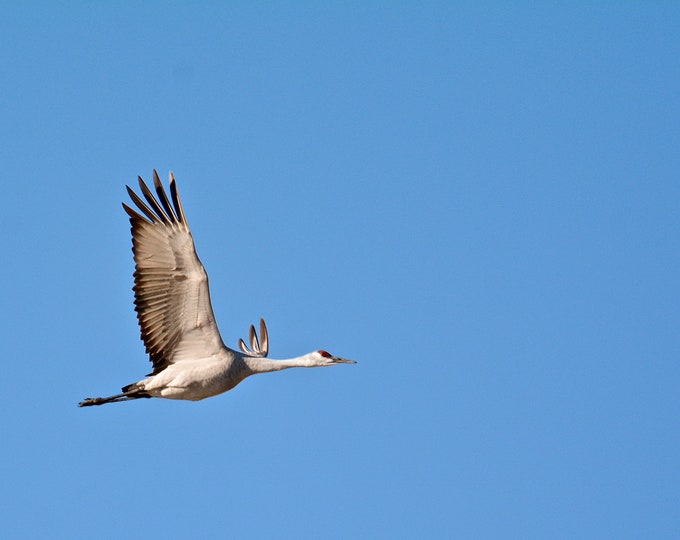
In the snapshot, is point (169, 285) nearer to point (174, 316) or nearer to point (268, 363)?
point (174, 316)

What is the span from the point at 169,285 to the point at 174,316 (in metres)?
0.72

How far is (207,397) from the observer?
A: 27.5 meters

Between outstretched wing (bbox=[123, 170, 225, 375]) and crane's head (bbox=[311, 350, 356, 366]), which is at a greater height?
outstretched wing (bbox=[123, 170, 225, 375])

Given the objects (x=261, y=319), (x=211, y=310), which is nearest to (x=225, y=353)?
(x=211, y=310)

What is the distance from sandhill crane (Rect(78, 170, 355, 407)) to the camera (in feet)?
87.2

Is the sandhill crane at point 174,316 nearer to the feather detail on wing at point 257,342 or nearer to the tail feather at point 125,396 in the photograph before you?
the tail feather at point 125,396

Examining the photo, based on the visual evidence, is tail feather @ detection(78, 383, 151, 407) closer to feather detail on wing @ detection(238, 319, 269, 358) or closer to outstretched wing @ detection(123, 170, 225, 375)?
outstretched wing @ detection(123, 170, 225, 375)

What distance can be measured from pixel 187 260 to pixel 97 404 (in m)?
4.14

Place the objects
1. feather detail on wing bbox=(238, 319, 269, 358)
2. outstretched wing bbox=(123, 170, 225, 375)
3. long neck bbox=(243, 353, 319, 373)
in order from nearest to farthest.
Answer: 1. outstretched wing bbox=(123, 170, 225, 375)
2. long neck bbox=(243, 353, 319, 373)
3. feather detail on wing bbox=(238, 319, 269, 358)

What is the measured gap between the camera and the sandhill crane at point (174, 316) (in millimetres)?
26594

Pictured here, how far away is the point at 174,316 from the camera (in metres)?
27.1

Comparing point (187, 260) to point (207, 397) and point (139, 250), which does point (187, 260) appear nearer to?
point (139, 250)

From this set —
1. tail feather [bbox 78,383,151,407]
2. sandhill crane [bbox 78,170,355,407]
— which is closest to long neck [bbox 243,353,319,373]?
sandhill crane [bbox 78,170,355,407]

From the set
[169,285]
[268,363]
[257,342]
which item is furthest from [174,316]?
[257,342]
